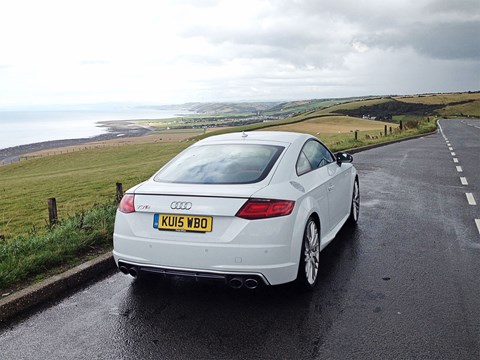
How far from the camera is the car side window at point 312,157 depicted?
16.8 feet

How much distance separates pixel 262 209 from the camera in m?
4.12

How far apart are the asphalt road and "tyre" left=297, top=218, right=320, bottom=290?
0.47ft

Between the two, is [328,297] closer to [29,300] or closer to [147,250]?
[147,250]

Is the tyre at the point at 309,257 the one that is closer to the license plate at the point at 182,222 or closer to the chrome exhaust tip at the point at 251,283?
the chrome exhaust tip at the point at 251,283

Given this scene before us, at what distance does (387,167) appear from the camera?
51.9 ft

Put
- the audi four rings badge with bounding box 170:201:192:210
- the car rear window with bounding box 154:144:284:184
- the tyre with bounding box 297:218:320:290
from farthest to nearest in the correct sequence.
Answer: the car rear window with bounding box 154:144:284:184 → the tyre with bounding box 297:218:320:290 → the audi four rings badge with bounding box 170:201:192:210

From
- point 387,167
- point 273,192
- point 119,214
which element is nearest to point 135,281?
point 119,214

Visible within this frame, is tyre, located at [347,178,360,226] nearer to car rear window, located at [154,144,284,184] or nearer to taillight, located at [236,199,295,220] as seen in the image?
car rear window, located at [154,144,284,184]

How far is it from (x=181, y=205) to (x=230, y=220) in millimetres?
475

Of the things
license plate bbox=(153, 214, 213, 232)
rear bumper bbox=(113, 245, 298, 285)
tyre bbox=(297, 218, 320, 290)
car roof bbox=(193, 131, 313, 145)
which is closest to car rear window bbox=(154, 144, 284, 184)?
car roof bbox=(193, 131, 313, 145)

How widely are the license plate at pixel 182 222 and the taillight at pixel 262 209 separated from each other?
0.30 meters

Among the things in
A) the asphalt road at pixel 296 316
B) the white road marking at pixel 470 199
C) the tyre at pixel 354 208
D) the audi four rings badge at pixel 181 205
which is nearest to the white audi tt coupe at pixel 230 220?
the audi four rings badge at pixel 181 205

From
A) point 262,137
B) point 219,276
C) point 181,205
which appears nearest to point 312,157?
point 262,137

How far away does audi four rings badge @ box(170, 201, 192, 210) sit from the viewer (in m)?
4.16
